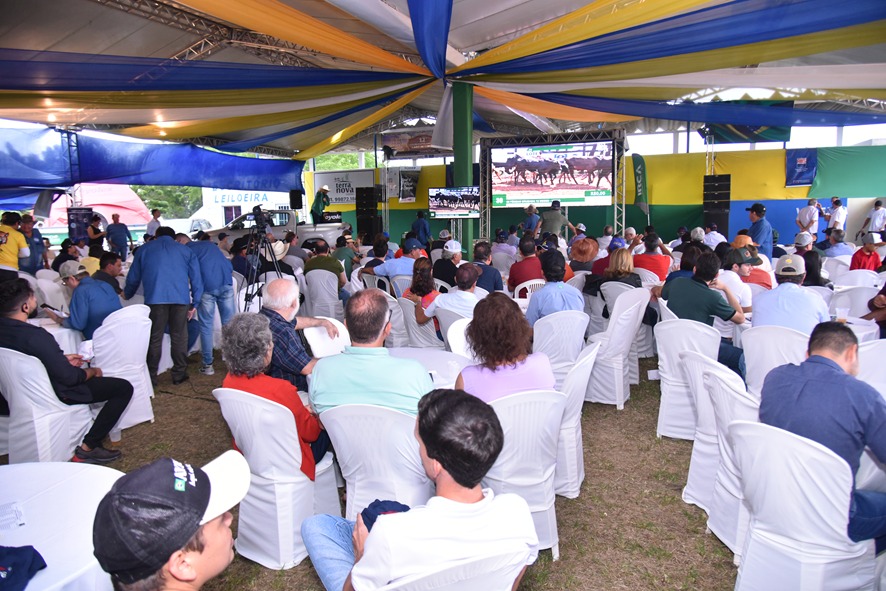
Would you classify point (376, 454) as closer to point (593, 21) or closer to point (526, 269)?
point (526, 269)

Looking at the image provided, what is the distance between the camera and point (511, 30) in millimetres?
7770

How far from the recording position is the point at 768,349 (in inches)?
131

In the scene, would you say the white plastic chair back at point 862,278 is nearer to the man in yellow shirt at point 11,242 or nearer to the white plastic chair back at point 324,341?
the white plastic chair back at point 324,341

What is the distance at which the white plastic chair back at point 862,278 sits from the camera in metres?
5.53

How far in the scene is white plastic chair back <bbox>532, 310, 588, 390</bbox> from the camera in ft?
12.8

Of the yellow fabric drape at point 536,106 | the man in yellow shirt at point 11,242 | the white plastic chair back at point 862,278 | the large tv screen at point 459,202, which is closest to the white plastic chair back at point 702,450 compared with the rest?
the white plastic chair back at point 862,278

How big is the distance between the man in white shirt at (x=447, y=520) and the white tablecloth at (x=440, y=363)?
1.44m

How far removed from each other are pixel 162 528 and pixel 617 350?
3868 millimetres

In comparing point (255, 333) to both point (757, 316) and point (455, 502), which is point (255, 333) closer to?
point (455, 502)

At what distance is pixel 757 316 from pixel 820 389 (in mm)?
1749

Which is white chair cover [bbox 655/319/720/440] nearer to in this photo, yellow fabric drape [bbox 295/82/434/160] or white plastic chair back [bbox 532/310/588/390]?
white plastic chair back [bbox 532/310/588/390]

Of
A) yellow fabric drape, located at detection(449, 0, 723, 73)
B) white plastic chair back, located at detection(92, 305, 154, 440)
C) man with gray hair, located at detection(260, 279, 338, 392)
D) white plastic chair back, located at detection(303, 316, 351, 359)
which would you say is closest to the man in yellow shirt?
white plastic chair back, located at detection(92, 305, 154, 440)

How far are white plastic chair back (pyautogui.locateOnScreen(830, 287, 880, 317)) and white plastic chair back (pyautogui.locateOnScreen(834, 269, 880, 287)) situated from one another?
2.09ft

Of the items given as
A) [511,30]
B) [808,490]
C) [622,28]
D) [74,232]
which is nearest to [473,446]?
[808,490]
